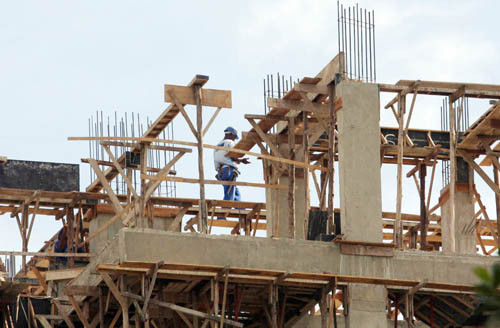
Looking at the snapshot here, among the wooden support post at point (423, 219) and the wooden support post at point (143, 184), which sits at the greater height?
the wooden support post at point (143, 184)

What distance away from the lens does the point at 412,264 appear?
2675cm

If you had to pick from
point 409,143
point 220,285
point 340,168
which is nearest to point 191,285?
point 220,285

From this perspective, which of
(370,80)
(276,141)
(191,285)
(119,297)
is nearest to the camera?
(119,297)

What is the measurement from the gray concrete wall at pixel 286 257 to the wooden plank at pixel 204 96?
3.96 metres

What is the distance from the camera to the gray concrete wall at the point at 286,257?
24250mm

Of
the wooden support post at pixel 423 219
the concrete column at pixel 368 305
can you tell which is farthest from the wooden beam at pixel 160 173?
the wooden support post at pixel 423 219

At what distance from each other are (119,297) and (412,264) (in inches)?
304

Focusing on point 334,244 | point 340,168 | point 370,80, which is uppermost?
point 370,80

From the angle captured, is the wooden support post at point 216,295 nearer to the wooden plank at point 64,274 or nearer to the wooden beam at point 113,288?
the wooden beam at point 113,288

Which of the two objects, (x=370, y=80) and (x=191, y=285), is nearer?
(x=191, y=285)

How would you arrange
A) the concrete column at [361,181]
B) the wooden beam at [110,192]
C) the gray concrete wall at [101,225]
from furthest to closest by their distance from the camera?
the gray concrete wall at [101,225] → the wooden beam at [110,192] → the concrete column at [361,181]

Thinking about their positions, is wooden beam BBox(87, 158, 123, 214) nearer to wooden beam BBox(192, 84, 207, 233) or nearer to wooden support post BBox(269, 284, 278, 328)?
wooden beam BBox(192, 84, 207, 233)

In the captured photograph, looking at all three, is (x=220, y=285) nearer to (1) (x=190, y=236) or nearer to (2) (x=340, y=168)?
(1) (x=190, y=236)

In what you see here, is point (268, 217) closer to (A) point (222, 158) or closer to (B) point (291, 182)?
(B) point (291, 182)
